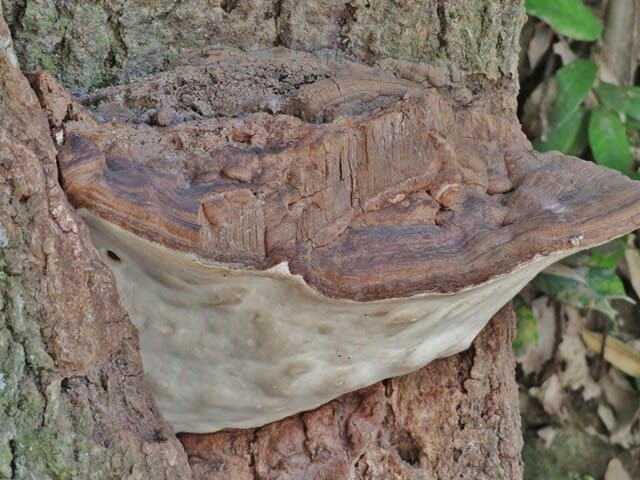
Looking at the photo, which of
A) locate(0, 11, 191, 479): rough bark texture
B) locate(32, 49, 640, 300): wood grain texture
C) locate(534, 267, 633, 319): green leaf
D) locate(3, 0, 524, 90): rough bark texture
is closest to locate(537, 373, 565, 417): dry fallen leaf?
locate(534, 267, 633, 319): green leaf

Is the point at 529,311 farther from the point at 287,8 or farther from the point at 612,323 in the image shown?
the point at 287,8

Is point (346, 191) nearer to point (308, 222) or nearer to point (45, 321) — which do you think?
point (308, 222)

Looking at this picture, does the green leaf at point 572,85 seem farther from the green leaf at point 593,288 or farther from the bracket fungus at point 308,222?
the bracket fungus at point 308,222

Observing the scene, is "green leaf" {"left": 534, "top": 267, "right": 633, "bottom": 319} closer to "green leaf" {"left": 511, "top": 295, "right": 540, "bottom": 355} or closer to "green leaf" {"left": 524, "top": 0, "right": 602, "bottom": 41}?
"green leaf" {"left": 511, "top": 295, "right": 540, "bottom": 355}

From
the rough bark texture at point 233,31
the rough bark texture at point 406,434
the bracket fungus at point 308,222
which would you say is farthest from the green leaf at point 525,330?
the bracket fungus at point 308,222

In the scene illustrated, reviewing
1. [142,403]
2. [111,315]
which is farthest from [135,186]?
[142,403]

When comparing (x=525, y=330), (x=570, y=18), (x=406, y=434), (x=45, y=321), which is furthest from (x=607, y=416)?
(x=45, y=321)

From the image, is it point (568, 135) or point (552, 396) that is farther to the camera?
point (552, 396)
